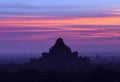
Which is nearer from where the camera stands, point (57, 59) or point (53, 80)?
point (53, 80)

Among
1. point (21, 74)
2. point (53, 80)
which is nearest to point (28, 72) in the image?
point (21, 74)

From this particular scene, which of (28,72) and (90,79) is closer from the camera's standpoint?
(90,79)

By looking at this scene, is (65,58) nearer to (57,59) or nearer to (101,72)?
(57,59)

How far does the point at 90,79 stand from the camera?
263 ft

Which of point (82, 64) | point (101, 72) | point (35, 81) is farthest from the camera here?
point (82, 64)

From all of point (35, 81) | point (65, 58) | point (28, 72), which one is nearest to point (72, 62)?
point (65, 58)

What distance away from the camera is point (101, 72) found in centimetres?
8469

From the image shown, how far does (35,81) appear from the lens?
7888 centimetres

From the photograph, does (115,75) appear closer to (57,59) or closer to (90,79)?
(90,79)

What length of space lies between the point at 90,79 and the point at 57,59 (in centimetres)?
5132

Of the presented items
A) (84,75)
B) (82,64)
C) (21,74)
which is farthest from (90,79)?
(82,64)

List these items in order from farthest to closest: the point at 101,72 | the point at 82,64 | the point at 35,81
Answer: the point at 82,64 → the point at 101,72 → the point at 35,81

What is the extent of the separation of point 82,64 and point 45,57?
9.66m

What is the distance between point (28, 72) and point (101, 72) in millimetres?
11587
